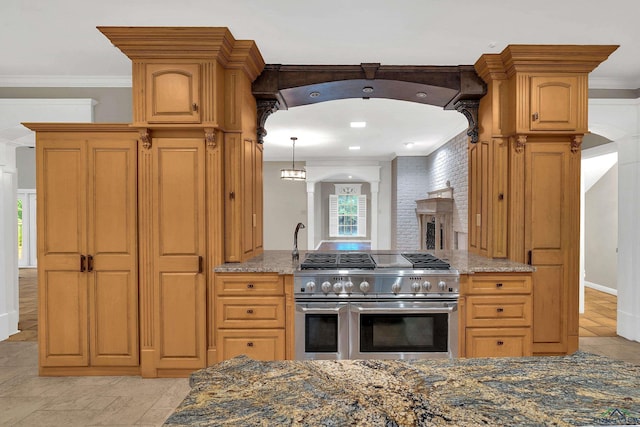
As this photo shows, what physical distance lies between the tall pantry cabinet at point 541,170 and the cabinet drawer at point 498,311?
0.33 m

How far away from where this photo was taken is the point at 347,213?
13.9 meters

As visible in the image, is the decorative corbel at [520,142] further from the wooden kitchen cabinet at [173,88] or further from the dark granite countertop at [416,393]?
the wooden kitchen cabinet at [173,88]

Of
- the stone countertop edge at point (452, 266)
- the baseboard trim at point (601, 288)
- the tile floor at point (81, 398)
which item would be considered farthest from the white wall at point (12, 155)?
the baseboard trim at point (601, 288)

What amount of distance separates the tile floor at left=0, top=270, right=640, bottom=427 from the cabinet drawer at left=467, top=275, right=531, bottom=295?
5.10 feet

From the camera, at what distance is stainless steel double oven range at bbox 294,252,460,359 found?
288cm

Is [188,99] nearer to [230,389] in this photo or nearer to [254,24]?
[254,24]

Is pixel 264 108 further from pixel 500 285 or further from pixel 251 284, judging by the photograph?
pixel 500 285

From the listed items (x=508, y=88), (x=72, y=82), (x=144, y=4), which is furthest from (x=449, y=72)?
(x=72, y=82)

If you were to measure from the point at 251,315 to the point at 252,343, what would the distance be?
210mm

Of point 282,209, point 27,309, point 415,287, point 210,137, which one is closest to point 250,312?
point 415,287

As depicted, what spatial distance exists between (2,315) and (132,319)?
232 cm

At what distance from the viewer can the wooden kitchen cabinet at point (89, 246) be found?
3016 mm

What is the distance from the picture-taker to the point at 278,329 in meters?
2.92

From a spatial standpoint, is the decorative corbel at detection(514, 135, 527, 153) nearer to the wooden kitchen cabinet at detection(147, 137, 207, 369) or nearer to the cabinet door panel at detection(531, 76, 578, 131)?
the cabinet door panel at detection(531, 76, 578, 131)
